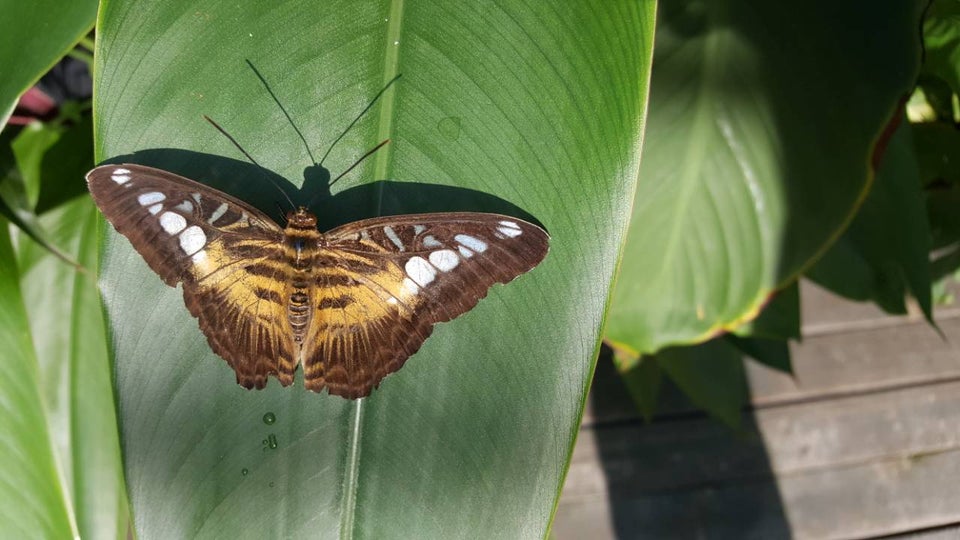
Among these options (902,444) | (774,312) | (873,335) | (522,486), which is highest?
(522,486)

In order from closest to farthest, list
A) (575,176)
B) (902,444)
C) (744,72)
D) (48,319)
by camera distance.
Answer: (575,176)
(744,72)
(48,319)
(902,444)

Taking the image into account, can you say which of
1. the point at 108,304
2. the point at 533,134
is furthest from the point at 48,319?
the point at 533,134

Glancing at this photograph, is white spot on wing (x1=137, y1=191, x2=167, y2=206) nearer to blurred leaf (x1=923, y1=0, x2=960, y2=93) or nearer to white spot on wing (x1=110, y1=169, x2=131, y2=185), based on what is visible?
white spot on wing (x1=110, y1=169, x2=131, y2=185)

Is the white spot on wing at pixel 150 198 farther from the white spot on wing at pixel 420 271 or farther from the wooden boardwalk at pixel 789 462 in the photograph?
the wooden boardwalk at pixel 789 462

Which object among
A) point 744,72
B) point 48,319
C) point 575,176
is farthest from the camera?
point 48,319

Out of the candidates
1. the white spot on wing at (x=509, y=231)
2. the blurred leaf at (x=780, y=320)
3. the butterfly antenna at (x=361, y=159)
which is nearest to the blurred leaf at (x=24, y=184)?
the butterfly antenna at (x=361, y=159)

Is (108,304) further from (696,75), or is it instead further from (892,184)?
(892,184)

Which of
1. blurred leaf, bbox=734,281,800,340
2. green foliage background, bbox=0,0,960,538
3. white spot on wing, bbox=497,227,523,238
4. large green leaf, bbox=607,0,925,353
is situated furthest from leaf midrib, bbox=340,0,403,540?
blurred leaf, bbox=734,281,800,340

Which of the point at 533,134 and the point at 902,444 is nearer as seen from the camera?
the point at 533,134
